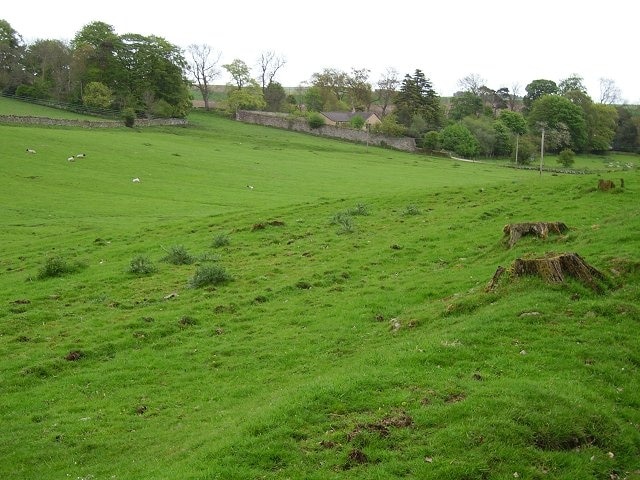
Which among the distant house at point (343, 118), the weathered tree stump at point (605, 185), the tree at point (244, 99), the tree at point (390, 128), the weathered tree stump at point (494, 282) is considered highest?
the tree at point (244, 99)

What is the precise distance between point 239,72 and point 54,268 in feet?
435

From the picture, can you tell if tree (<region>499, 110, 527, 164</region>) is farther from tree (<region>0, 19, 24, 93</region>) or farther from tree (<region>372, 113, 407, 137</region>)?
tree (<region>0, 19, 24, 93</region>)

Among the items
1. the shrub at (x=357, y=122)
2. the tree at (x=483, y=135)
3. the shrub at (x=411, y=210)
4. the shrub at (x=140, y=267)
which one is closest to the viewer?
the shrub at (x=140, y=267)

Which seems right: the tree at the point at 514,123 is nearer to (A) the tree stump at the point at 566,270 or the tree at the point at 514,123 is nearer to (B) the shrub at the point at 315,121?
(B) the shrub at the point at 315,121

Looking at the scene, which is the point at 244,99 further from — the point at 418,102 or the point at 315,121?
the point at 418,102

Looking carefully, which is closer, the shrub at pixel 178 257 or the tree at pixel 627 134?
the shrub at pixel 178 257

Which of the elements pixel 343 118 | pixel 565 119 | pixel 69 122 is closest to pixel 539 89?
pixel 565 119

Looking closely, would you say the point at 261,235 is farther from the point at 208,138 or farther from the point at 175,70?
the point at 175,70

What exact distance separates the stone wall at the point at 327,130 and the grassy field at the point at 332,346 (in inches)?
3201

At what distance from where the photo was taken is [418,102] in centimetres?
13325

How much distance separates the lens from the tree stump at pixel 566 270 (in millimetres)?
16031

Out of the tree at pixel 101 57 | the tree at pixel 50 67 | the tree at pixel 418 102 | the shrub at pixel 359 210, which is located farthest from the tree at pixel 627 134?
the shrub at pixel 359 210

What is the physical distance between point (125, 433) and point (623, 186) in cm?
2796

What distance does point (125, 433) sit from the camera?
13234 millimetres
